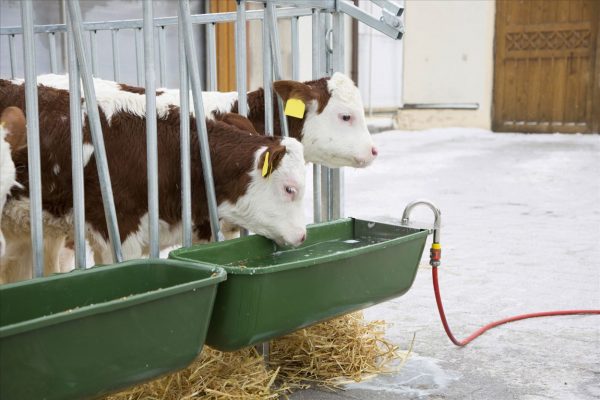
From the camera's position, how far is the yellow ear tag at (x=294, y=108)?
10.9 ft

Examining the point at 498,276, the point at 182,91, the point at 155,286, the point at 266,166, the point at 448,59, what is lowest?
the point at 498,276

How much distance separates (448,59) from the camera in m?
12.9

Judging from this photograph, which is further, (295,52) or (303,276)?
(295,52)

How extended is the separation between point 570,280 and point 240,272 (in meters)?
2.48

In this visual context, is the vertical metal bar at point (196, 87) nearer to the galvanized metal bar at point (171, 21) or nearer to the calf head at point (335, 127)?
the calf head at point (335, 127)

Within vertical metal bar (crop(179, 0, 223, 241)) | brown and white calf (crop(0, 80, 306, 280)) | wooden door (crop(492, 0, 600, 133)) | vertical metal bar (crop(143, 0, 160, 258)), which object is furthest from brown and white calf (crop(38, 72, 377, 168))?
wooden door (crop(492, 0, 600, 133))

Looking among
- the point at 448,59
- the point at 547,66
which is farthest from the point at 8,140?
the point at 448,59

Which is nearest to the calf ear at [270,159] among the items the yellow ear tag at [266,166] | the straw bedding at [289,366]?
the yellow ear tag at [266,166]

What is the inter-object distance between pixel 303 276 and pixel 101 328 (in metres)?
0.67

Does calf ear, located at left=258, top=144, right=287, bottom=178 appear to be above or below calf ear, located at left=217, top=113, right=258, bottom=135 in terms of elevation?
below

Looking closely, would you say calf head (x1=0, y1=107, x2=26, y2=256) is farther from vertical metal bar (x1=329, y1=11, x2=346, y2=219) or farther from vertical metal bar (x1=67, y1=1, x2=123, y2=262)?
vertical metal bar (x1=329, y1=11, x2=346, y2=219)

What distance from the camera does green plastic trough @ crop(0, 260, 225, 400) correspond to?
158 cm

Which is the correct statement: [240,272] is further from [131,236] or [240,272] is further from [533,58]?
[533,58]

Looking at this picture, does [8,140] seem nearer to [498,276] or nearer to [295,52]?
[295,52]
